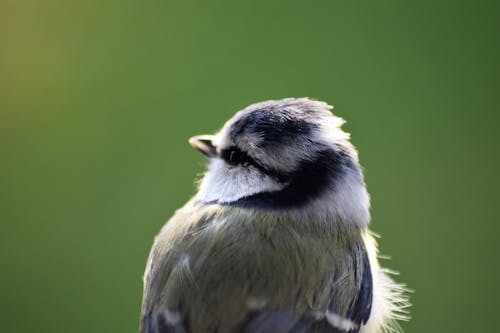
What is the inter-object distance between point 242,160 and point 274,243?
23 cm

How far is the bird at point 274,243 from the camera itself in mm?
1378

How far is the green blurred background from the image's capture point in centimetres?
245

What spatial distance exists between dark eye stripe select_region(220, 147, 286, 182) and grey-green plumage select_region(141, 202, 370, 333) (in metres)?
0.08

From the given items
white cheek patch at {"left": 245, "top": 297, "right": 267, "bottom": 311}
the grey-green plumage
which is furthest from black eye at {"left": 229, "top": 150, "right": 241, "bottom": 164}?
white cheek patch at {"left": 245, "top": 297, "right": 267, "bottom": 311}

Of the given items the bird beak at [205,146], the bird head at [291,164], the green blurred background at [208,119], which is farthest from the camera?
the green blurred background at [208,119]

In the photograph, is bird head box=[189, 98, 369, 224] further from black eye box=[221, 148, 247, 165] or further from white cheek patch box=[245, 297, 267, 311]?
white cheek patch box=[245, 297, 267, 311]

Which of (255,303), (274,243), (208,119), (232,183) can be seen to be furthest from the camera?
(208,119)

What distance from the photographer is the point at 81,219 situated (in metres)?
2.47

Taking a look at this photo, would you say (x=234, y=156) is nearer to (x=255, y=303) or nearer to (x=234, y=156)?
(x=234, y=156)

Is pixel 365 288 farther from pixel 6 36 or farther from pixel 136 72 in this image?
pixel 6 36

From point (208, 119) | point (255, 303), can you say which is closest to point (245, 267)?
point (255, 303)

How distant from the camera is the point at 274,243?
1.47 m

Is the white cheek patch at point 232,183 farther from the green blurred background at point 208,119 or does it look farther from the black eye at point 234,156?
the green blurred background at point 208,119

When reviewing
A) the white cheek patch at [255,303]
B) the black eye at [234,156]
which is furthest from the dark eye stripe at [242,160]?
the white cheek patch at [255,303]
